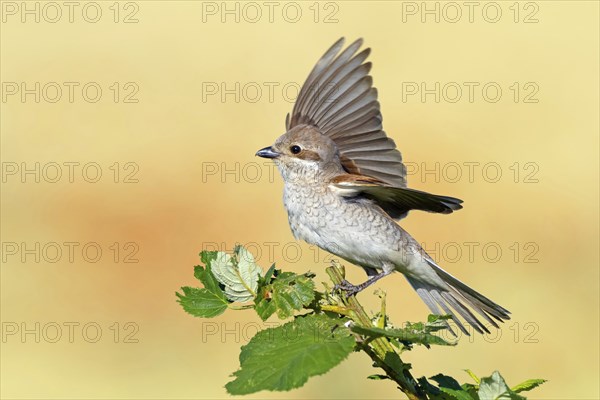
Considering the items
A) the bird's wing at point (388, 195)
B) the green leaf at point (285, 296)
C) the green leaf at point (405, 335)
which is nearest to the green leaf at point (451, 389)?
the green leaf at point (405, 335)

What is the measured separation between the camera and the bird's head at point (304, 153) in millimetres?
3441

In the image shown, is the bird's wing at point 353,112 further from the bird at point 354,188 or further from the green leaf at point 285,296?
the green leaf at point 285,296

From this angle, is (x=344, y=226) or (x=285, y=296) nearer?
(x=285, y=296)

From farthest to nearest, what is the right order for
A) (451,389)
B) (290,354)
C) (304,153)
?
(304,153) → (451,389) → (290,354)

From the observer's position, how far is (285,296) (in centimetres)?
160

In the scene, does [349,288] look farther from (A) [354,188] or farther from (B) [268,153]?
(B) [268,153]

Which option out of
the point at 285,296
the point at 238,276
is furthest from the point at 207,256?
the point at 285,296

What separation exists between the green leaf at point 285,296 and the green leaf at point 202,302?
82mm

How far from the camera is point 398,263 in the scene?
10.6ft

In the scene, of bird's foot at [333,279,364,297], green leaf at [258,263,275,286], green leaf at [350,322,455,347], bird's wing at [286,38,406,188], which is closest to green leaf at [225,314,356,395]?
green leaf at [350,322,455,347]

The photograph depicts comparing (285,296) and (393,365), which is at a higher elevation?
(285,296)

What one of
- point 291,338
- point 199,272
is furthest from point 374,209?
point 291,338

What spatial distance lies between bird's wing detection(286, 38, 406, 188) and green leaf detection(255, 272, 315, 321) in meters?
1.98

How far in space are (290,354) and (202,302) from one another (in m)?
0.42
